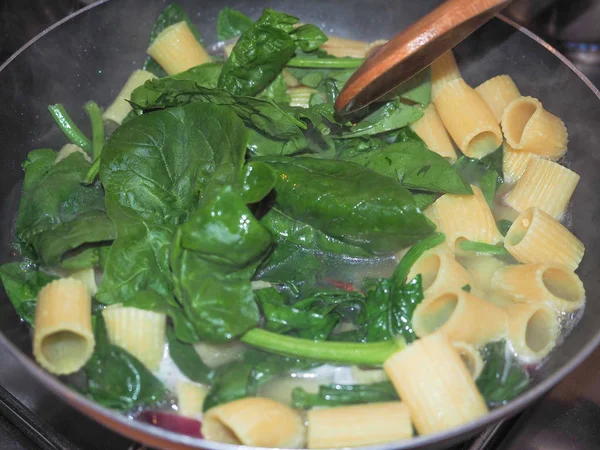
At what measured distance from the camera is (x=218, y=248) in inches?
60.0

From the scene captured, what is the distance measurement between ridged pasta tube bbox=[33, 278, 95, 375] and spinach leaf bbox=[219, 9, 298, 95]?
86 cm

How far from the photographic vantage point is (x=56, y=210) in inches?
72.0

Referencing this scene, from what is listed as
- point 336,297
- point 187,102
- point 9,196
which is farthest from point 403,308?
point 9,196

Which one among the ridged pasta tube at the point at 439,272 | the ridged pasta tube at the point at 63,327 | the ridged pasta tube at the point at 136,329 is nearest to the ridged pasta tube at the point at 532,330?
the ridged pasta tube at the point at 439,272

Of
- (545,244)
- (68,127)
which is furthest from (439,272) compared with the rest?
(68,127)

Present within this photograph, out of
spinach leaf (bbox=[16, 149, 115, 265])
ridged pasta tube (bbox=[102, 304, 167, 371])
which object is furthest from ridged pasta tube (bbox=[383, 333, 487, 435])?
spinach leaf (bbox=[16, 149, 115, 265])

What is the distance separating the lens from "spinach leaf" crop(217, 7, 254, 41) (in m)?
2.42

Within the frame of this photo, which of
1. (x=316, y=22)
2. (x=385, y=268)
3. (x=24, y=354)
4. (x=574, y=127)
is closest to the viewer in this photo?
(x=24, y=354)

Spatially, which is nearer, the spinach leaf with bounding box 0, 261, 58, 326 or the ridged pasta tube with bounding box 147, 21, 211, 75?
the spinach leaf with bounding box 0, 261, 58, 326

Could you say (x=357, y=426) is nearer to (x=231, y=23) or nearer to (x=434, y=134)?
(x=434, y=134)

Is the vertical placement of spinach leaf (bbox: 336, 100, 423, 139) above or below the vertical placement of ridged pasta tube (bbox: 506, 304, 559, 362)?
above

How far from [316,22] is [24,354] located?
5.73 feet

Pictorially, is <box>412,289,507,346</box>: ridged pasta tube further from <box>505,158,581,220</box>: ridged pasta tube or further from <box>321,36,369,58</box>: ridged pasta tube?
<box>321,36,369,58</box>: ridged pasta tube

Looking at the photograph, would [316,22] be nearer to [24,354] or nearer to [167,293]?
[167,293]
